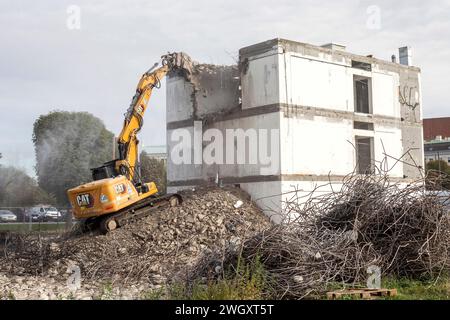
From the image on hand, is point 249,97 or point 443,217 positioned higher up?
point 249,97

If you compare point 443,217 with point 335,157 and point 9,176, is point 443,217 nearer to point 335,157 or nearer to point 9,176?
point 335,157

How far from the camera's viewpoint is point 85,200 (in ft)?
50.8

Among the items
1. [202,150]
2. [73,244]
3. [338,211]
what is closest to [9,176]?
[202,150]

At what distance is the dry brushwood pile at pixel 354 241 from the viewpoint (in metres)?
9.17

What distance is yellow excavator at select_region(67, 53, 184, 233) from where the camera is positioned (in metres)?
15.3

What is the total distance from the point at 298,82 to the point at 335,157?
3.23 meters

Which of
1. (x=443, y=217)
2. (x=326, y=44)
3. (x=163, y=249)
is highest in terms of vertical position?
(x=326, y=44)

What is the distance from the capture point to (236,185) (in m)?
21.0

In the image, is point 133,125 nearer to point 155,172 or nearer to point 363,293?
point 363,293

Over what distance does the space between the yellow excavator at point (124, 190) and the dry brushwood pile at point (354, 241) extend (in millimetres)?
5989

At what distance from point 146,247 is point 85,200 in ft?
7.01

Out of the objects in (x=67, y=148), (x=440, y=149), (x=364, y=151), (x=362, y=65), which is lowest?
(x=364, y=151)

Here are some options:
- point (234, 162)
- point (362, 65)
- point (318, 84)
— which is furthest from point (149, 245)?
point (362, 65)

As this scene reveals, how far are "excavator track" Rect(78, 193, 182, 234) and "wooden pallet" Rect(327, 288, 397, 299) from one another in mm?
8250
